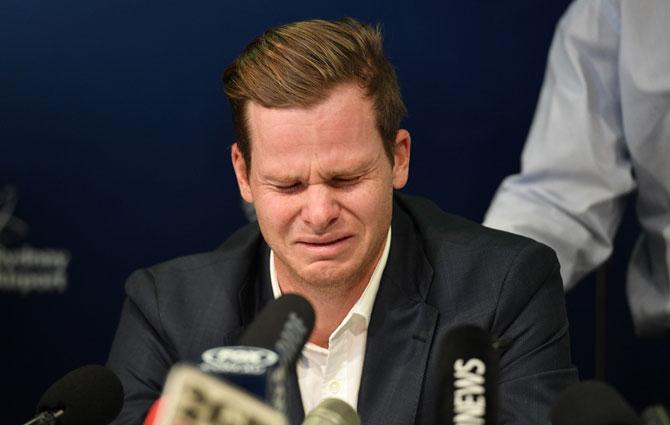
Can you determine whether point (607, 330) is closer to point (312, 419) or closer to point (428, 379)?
point (428, 379)

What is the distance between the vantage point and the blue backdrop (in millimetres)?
2729

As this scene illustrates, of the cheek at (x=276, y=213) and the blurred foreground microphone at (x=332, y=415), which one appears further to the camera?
the cheek at (x=276, y=213)

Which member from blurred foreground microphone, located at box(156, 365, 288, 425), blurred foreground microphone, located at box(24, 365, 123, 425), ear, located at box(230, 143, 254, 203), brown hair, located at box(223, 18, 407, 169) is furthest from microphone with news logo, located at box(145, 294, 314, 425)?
ear, located at box(230, 143, 254, 203)

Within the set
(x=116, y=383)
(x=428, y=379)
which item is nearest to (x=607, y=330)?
(x=428, y=379)

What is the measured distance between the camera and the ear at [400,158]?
1.95 meters

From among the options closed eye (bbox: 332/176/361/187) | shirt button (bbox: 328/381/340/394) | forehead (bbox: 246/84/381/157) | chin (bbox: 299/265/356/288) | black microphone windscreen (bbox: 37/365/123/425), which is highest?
forehead (bbox: 246/84/381/157)

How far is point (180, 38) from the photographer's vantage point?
9.12 feet

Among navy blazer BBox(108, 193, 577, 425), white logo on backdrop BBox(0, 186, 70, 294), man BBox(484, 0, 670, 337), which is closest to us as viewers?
navy blazer BBox(108, 193, 577, 425)

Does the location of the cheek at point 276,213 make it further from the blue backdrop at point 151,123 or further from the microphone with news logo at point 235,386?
the blue backdrop at point 151,123

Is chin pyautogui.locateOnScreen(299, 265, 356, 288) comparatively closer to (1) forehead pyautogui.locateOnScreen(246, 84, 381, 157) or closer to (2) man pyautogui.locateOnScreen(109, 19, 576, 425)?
(2) man pyautogui.locateOnScreen(109, 19, 576, 425)

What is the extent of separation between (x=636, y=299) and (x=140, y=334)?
3.96 feet

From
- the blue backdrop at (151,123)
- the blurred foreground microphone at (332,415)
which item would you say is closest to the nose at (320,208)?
the blurred foreground microphone at (332,415)

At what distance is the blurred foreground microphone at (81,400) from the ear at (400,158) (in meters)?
0.70

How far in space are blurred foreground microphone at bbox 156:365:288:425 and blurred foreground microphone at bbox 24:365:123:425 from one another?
19.5 inches
